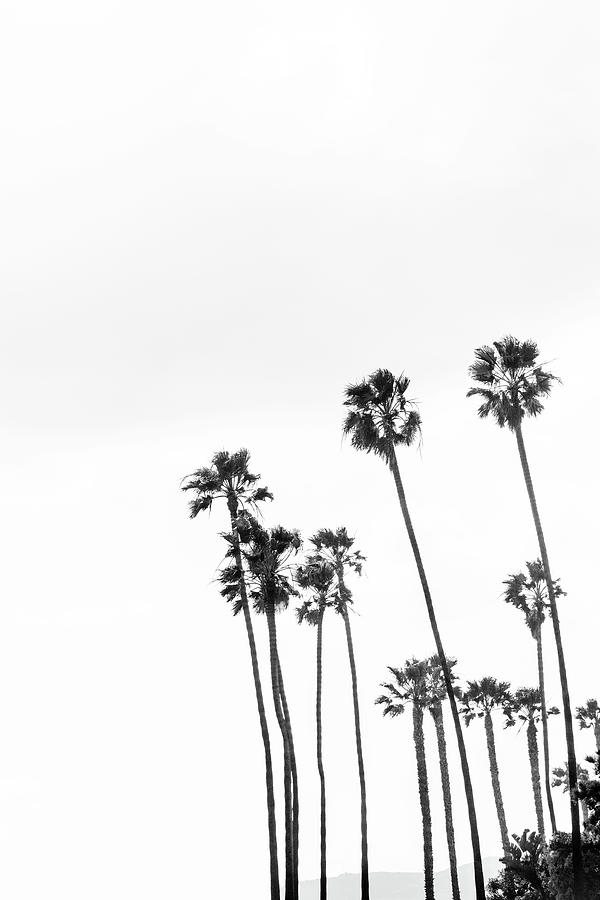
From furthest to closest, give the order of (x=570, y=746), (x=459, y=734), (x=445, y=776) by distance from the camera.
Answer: (x=445, y=776), (x=459, y=734), (x=570, y=746)

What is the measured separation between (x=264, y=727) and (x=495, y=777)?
85.5ft

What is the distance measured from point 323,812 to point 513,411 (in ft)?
→ 81.0

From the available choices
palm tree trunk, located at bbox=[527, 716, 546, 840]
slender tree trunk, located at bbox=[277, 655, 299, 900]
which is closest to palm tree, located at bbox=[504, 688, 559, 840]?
palm tree trunk, located at bbox=[527, 716, 546, 840]

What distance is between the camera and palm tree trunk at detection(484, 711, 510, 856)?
54719 millimetres

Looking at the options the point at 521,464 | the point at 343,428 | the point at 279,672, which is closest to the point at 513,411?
the point at 521,464

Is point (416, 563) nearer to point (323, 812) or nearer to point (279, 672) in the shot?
point (279, 672)

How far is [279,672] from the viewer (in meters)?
39.3

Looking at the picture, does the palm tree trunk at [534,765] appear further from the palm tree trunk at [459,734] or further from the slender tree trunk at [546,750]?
the palm tree trunk at [459,734]

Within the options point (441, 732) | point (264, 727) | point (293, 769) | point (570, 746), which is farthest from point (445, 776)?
point (570, 746)

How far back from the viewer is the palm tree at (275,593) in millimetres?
38688

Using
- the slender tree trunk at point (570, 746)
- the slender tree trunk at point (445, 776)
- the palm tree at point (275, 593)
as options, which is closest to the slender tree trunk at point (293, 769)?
the palm tree at point (275, 593)

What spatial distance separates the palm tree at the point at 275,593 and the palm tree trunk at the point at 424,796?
15189 millimetres

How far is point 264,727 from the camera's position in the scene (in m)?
38.0

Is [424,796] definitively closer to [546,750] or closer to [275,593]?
[546,750]
